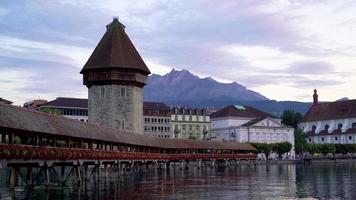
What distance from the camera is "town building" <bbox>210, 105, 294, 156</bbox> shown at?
373 ft

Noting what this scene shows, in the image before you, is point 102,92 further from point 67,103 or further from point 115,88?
point 67,103

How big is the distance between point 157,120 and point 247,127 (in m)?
18.8

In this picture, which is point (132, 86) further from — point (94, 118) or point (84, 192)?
point (84, 192)

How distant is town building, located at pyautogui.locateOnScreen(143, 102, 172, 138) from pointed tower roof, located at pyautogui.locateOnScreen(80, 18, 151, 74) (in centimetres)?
4344

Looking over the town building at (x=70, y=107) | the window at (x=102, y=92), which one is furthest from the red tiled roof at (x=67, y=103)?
the window at (x=102, y=92)

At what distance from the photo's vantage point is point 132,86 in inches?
2657

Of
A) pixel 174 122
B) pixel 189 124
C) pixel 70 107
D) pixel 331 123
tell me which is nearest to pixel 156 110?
pixel 174 122

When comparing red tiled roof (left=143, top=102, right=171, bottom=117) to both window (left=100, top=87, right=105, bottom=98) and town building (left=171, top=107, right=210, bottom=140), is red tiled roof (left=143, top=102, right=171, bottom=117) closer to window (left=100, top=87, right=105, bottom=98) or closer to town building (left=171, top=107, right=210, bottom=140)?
town building (left=171, top=107, right=210, bottom=140)

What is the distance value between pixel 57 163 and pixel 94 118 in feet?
114

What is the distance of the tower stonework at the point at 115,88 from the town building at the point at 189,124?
48.6 m

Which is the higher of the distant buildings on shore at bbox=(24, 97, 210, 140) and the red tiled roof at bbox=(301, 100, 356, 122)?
the red tiled roof at bbox=(301, 100, 356, 122)

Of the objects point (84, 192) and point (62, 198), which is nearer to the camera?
point (62, 198)

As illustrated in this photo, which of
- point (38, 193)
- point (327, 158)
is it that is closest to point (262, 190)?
point (38, 193)

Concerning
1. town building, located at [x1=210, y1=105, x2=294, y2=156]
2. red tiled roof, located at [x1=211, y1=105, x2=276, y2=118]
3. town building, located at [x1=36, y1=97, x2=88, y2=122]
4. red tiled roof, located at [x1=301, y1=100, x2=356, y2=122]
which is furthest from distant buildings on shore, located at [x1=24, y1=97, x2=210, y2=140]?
red tiled roof, located at [x1=301, y1=100, x2=356, y2=122]
